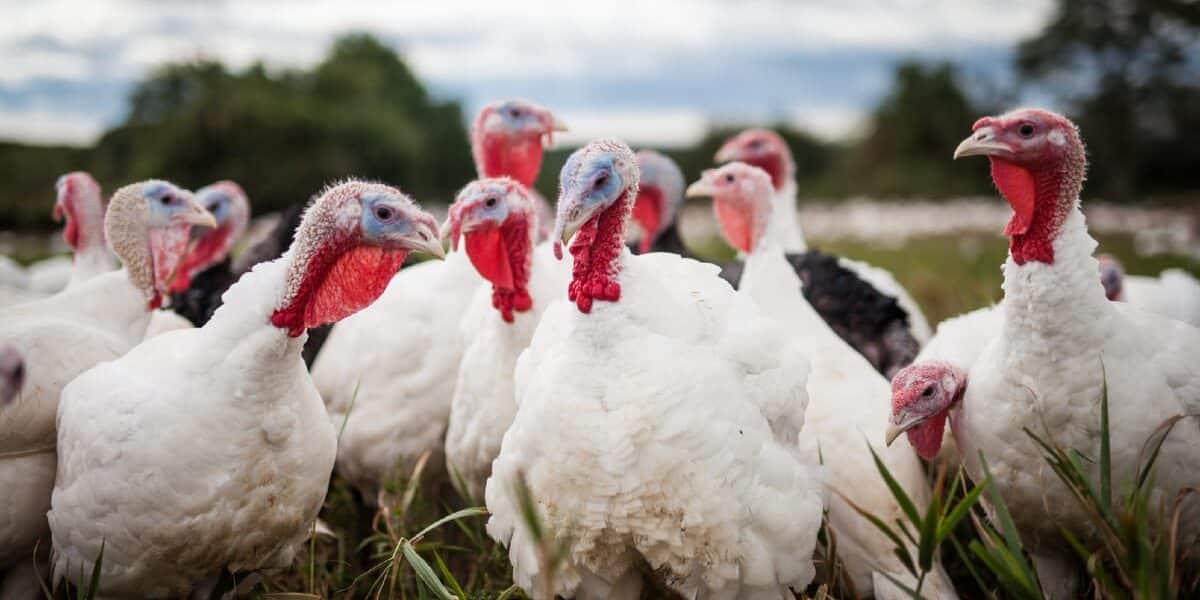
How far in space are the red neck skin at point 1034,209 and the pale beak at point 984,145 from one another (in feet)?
0.24

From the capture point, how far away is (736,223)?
435 centimetres

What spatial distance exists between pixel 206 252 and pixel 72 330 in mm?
1957

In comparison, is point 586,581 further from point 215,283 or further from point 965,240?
point 965,240

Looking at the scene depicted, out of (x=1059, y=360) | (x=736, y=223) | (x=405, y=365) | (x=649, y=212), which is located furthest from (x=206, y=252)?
(x=1059, y=360)

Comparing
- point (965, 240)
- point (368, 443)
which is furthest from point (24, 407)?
point (965, 240)

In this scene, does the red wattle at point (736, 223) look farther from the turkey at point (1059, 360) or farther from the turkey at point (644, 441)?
the turkey at point (644, 441)

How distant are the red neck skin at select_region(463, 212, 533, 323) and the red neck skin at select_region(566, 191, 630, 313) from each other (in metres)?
0.85

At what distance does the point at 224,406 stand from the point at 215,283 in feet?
8.78

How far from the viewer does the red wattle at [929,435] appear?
9.78 feet

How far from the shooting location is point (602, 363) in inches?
96.0

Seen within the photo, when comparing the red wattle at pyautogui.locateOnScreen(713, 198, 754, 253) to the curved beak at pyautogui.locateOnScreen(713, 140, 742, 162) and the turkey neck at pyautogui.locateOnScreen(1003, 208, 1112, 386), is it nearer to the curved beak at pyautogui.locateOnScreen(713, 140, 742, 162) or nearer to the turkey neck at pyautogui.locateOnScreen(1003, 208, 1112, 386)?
the curved beak at pyautogui.locateOnScreen(713, 140, 742, 162)

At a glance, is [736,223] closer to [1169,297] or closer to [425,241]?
[425,241]

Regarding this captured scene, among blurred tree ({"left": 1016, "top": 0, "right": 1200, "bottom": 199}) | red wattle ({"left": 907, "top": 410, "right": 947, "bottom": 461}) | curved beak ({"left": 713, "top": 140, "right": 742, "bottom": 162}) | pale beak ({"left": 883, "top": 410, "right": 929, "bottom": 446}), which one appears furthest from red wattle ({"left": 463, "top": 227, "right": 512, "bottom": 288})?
blurred tree ({"left": 1016, "top": 0, "right": 1200, "bottom": 199})

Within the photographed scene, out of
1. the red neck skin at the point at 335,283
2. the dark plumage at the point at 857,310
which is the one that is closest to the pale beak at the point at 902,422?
the dark plumage at the point at 857,310
